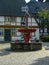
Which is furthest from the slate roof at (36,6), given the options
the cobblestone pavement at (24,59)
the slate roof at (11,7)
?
the cobblestone pavement at (24,59)

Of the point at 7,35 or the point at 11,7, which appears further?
the point at 11,7

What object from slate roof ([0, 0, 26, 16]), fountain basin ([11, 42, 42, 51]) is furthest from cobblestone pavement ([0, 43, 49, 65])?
slate roof ([0, 0, 26, 16])

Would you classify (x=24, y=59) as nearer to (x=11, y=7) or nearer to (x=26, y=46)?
(x=26, y=46)

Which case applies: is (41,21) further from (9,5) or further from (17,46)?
(17,46)

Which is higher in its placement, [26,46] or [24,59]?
[26,46]

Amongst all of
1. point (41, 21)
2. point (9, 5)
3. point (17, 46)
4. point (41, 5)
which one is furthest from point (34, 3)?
point (17, 46)

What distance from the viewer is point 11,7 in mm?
47750

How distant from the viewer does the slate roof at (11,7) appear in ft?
153

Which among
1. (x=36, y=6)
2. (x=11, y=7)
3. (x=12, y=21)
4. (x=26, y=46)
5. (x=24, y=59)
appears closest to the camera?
(x=24, y=59)

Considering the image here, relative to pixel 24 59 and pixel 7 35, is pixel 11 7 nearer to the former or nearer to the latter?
pixel 7 35

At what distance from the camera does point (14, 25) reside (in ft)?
150

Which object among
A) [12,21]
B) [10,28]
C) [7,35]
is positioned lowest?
[7,35]

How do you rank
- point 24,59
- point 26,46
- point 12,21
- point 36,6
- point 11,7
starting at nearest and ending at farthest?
point 24,59
point 26,46
point 12,21
point 11,7
point 36,6

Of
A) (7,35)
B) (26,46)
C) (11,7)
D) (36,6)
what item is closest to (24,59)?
(26,46)
